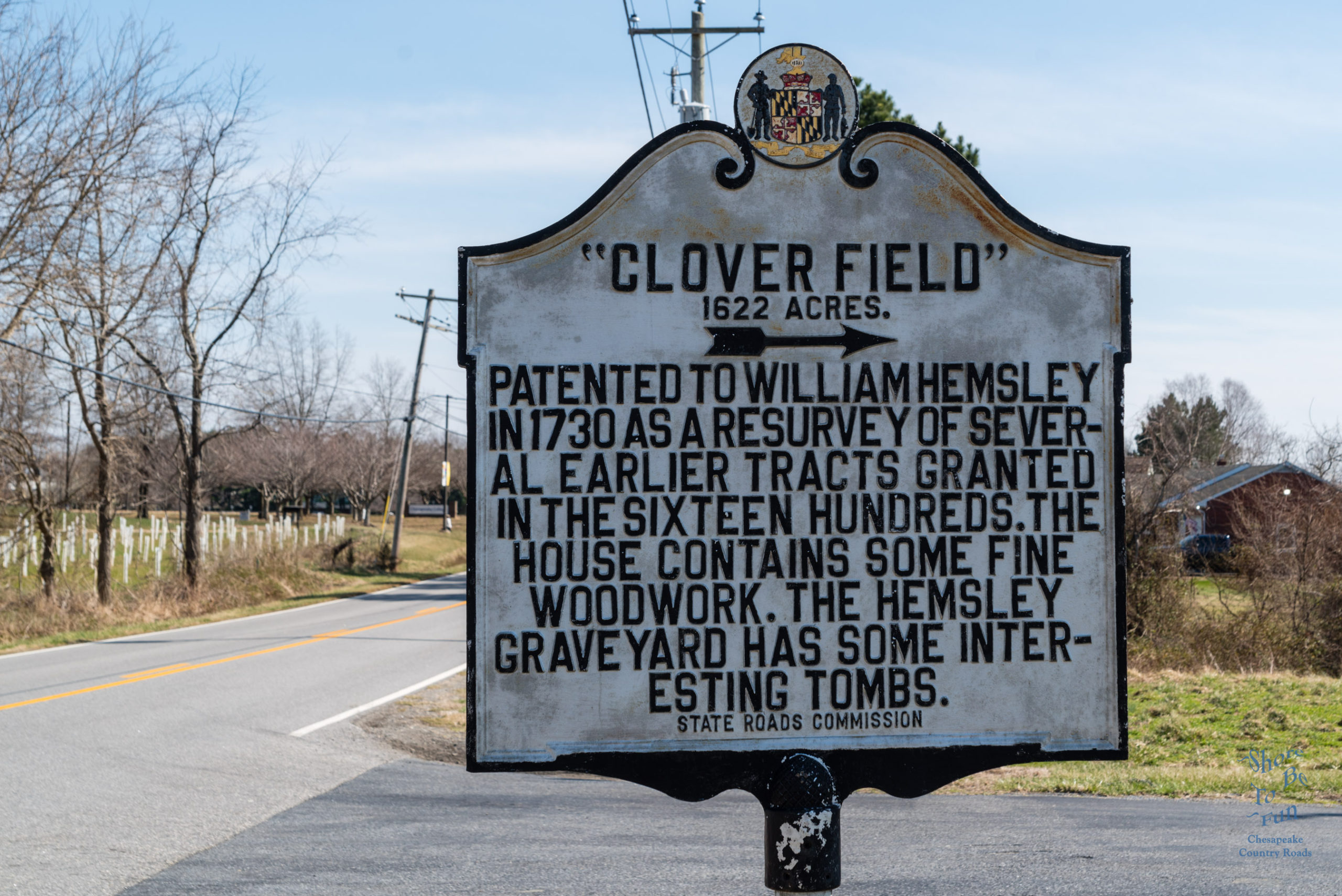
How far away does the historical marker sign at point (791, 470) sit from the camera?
9.52 ft

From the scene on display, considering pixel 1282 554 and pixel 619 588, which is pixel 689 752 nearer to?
pixel 619 588

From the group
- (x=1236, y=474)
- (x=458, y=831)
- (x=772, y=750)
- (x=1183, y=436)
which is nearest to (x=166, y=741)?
(x=458, y=831)

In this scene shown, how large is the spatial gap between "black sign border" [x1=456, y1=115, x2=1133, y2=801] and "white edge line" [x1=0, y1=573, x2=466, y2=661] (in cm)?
1478

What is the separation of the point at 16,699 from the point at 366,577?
23.7 m

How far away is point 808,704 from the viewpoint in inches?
115

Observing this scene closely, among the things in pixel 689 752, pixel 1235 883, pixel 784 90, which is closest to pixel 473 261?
pixel 784 90

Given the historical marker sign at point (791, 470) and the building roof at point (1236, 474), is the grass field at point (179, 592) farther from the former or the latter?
the building roof at point (1236, 474)

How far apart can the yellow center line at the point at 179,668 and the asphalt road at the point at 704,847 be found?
5.46 meters

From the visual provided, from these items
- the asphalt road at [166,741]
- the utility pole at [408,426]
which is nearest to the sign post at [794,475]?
the asphalt road at [166,741]

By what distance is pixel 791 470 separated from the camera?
2.94m

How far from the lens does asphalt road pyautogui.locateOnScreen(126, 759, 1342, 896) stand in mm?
5504
